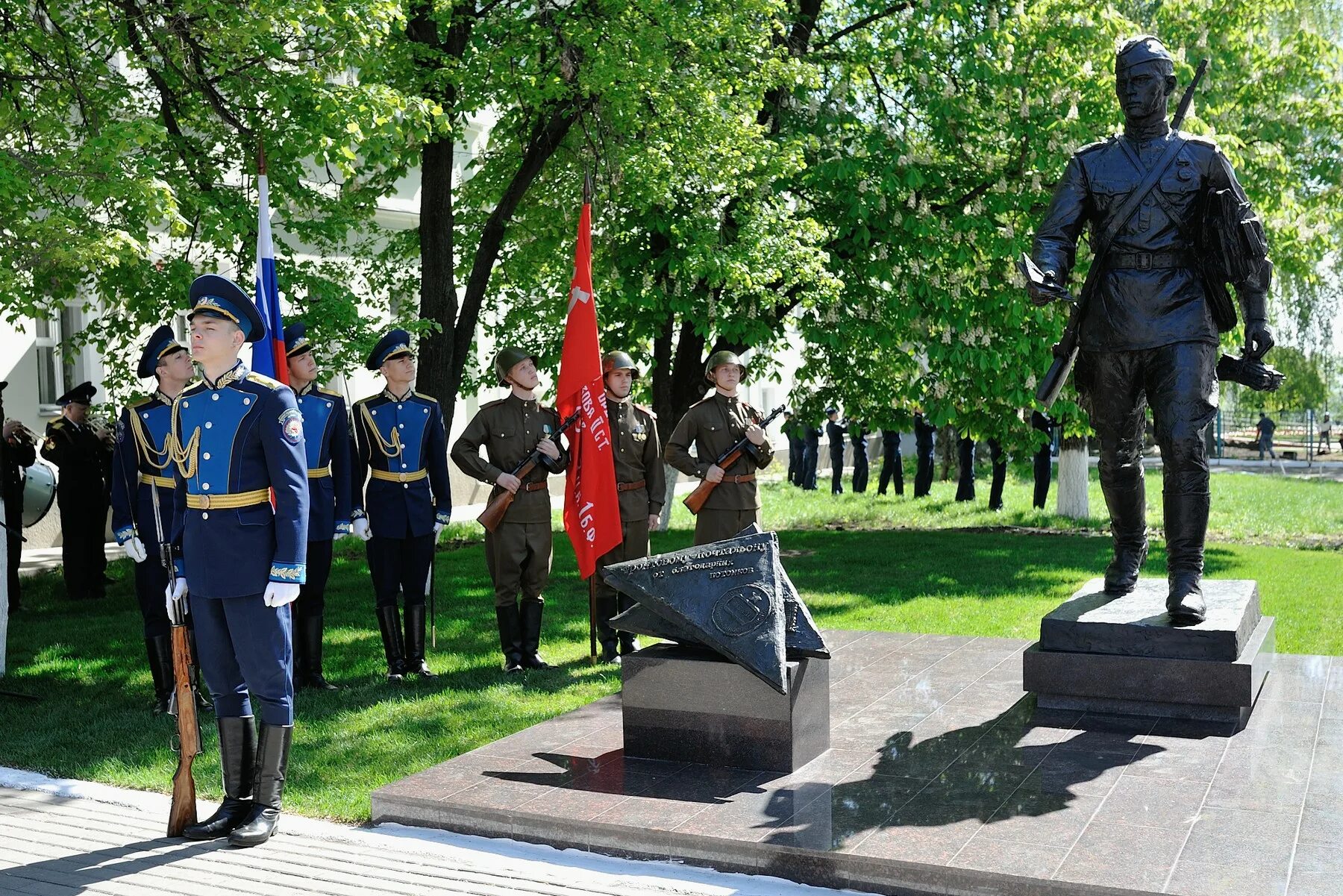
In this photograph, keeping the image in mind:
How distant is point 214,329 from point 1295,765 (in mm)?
4639

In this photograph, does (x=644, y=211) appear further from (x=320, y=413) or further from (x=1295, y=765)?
(x=1295, y=765)

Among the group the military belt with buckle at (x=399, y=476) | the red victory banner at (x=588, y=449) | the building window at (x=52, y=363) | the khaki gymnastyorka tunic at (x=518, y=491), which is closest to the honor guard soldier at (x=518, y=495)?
the khaki gymnastyorka tunic at (x=518, y=491)

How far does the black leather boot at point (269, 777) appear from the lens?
538cm

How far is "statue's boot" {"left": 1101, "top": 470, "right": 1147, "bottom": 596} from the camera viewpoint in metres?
7.27

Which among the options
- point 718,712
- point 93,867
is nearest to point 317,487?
point 718,712

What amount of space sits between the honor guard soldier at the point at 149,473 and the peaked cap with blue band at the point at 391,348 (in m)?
1.32

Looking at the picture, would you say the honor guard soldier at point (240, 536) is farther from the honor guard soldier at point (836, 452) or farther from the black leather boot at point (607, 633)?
the honor guard soldier at point (836, 452)

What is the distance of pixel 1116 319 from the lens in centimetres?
680

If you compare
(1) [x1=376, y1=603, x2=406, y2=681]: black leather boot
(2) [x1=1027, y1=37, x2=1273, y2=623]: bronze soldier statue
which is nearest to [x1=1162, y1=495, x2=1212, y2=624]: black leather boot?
(2) [x1=1027, y1=37, x2=1273, y2=623]: bronze soldier statue

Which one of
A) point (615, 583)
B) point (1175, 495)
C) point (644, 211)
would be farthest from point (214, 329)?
point (644, 211)

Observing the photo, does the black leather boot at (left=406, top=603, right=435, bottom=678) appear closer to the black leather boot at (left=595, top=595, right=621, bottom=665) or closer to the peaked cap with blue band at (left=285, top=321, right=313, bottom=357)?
the black leather boot at (left=595, top=595, right=621, bottom=665)

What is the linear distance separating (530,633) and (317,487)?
1607mm

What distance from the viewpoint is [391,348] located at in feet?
28.5

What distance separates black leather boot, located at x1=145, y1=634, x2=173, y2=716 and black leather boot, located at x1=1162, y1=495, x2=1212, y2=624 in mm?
5317
